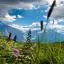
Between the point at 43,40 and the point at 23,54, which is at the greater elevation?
the point at 43,40

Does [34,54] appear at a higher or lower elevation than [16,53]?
higher

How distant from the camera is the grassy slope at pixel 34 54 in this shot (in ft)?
16.3

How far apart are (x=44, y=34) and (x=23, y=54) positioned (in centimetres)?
142

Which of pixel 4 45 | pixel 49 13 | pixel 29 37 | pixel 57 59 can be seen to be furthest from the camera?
pixel 4 45

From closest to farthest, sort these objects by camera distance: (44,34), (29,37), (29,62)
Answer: (44,34) < (29,62) < (29,37)

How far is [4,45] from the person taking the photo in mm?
6836

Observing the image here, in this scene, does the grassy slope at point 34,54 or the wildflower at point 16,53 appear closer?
the grassy slope at point 34,54

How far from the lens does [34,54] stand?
5.14 metres

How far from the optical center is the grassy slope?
498cm

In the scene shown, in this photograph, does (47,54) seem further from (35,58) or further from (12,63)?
(12,63)

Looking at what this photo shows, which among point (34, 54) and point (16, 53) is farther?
point (16, 53)

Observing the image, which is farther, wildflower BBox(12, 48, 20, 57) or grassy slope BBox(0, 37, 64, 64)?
wildflower BBox(12, 48, 20, 57)

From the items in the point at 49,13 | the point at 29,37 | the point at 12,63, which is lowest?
the point at 12,63

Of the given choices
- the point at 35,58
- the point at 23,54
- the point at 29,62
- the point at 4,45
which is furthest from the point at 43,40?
the point at 4,45
